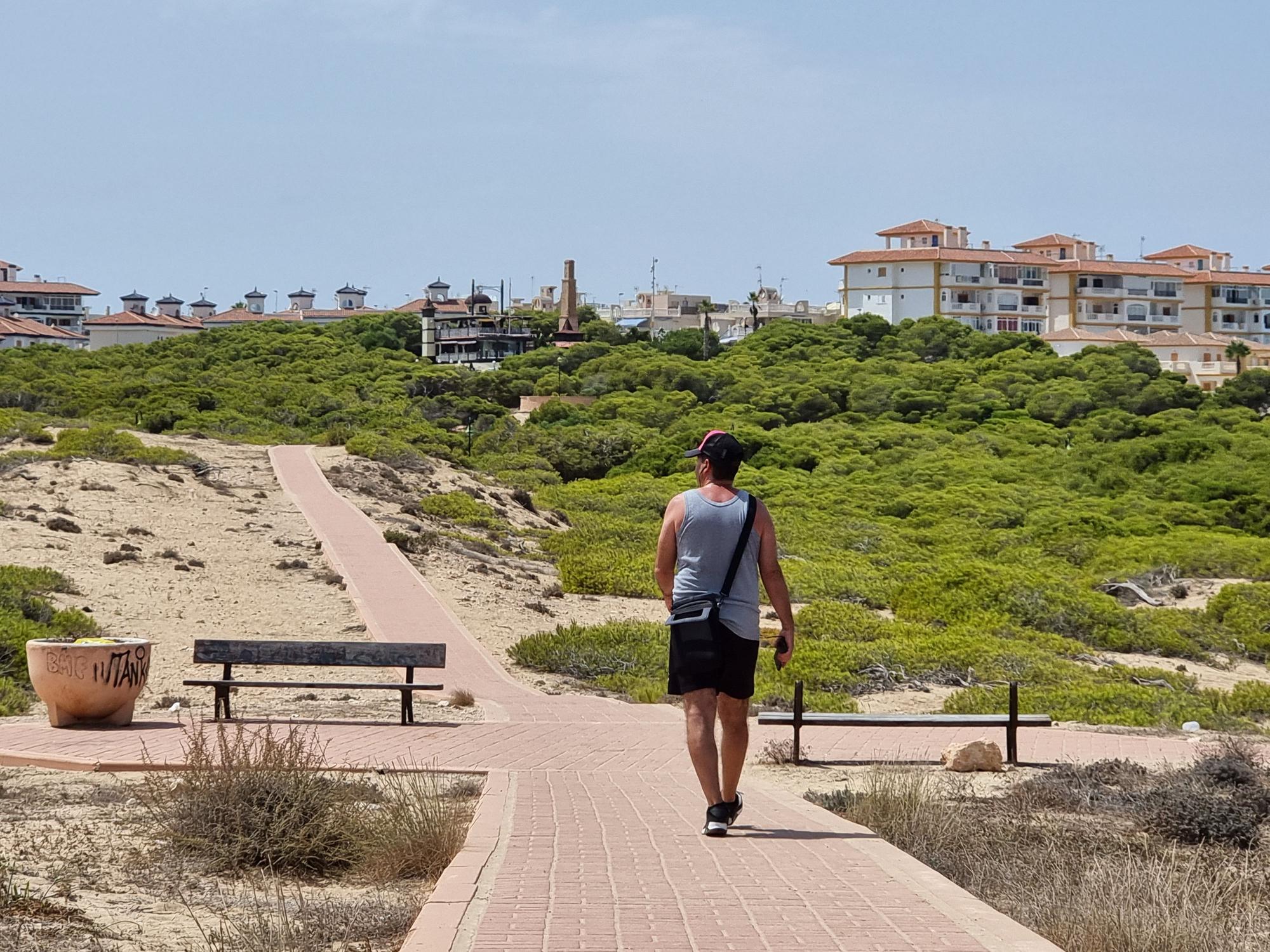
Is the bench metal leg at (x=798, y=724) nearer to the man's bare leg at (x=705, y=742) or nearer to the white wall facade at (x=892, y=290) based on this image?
the man's bare leg at (x=705, y=742)

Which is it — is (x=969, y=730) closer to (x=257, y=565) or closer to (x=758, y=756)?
(x=758, y=756)

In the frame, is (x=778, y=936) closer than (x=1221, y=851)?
Yes

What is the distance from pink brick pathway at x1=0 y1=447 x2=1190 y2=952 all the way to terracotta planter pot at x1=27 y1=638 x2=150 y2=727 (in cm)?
23

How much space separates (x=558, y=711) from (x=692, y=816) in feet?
19.1

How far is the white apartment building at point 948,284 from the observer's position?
340 feet

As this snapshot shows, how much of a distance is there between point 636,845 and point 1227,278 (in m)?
112

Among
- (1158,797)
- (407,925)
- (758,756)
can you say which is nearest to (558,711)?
(758,756)

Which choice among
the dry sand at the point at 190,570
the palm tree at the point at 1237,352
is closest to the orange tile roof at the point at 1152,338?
the palm tree at the point at 1237,352

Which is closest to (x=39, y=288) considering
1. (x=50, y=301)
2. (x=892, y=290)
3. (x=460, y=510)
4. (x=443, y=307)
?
(x=50, y=301)

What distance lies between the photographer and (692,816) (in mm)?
7234

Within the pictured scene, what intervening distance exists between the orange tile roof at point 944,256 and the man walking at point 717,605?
99382 mm

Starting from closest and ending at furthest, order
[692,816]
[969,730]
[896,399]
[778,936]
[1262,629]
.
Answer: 1. [778,936]
2. [692,816]
3. [969,730]
4. [1262,629]
5. [896,399]

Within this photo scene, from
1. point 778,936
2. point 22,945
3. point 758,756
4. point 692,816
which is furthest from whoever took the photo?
point 758,756

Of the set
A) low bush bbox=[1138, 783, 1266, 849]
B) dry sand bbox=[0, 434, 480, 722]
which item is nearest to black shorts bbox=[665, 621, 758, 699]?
low bush bbox=[1138, 783, 1266, 849]
